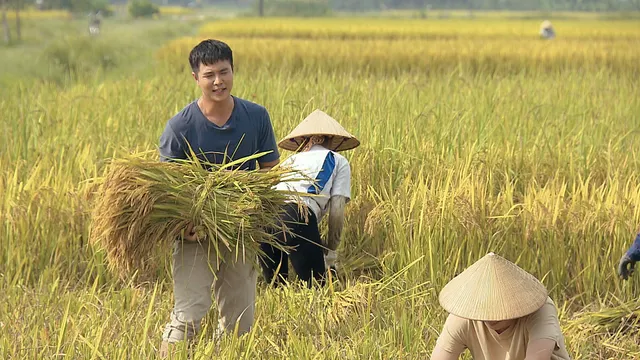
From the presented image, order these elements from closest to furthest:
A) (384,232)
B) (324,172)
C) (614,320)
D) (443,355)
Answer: (443,355)
(614,320)
(324,172)
(384,232)

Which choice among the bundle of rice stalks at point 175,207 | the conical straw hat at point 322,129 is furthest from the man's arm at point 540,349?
the conical straw hat at point 322,129

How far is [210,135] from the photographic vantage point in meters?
3.22

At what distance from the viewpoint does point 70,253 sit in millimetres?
4391

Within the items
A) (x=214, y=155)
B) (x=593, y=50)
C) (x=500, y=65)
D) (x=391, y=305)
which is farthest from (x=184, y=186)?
(x=593, y=50)

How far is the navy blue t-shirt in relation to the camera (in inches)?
126

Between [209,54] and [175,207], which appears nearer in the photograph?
[175,207]

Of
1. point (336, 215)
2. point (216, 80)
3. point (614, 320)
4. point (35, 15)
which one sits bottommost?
point (35, 15)

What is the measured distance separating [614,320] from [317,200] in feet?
4.22

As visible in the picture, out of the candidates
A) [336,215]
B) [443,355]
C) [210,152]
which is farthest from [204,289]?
[336,215]

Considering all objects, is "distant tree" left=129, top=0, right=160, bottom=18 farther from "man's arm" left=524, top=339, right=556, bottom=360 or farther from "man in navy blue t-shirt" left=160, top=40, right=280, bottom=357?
"man's arm" left=524, top=339, right=556, bottom=360

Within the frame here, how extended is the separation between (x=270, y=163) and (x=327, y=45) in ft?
40.9

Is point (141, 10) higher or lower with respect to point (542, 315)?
lower

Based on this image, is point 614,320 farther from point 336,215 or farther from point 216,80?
point 216,80

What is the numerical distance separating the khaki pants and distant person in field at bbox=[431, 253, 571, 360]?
78cm
